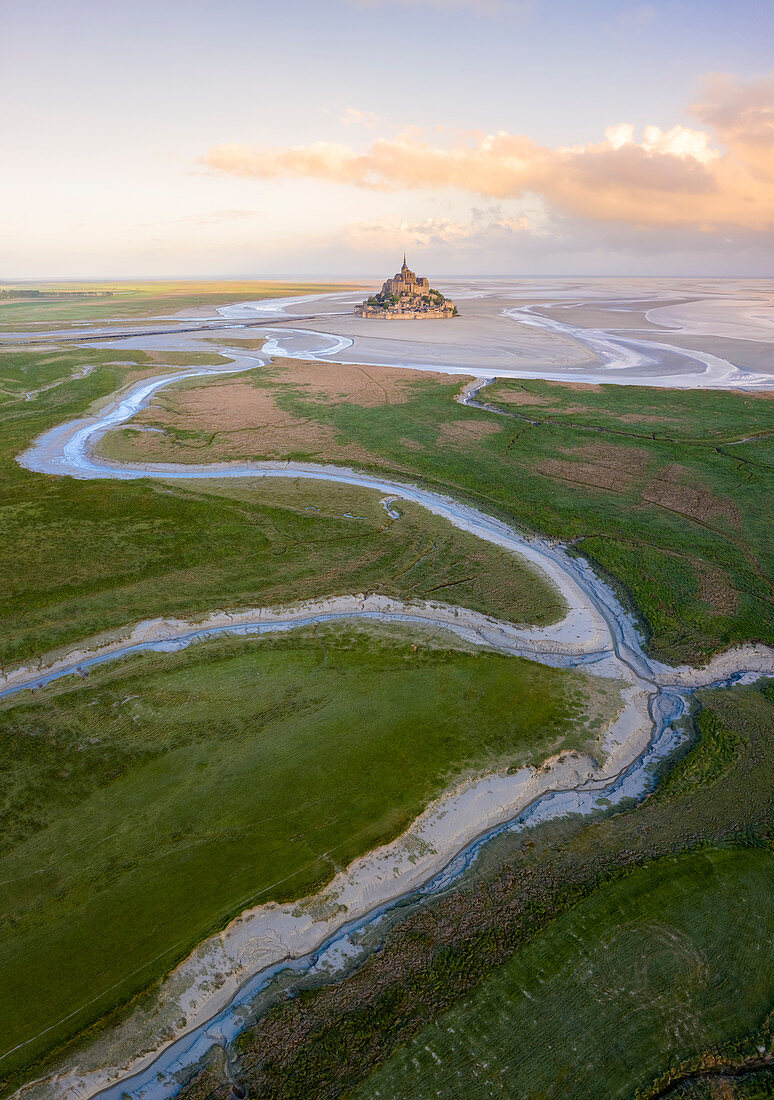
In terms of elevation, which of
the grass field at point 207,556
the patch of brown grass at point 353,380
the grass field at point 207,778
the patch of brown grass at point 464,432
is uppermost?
the patch of brown grass at point 353,380

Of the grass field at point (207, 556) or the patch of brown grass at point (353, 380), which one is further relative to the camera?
the patch of brown grass at point (353, 380)

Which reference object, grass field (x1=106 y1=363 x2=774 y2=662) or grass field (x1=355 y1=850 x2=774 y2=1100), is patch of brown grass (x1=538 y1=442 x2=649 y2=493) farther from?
grass field (x1=355 y1=850 x2=774 y2=1100)

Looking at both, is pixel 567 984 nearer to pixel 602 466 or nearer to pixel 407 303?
pixel 602 466

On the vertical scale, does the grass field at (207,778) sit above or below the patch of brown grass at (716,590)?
below

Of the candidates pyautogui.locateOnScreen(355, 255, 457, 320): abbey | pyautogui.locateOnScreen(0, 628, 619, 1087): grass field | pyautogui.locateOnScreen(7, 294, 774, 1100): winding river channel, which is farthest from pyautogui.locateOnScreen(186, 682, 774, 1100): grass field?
pyautogui.locateOnScreen(355, 255, 457, 320): abbey

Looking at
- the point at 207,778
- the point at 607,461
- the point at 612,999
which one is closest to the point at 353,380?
the point at 607,461

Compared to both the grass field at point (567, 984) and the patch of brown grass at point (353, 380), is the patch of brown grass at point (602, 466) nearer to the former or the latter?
the patch of brown grass at point (353, 380)

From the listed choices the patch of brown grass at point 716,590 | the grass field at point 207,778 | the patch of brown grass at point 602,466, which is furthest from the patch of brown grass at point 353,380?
the grass field at point 207,778
